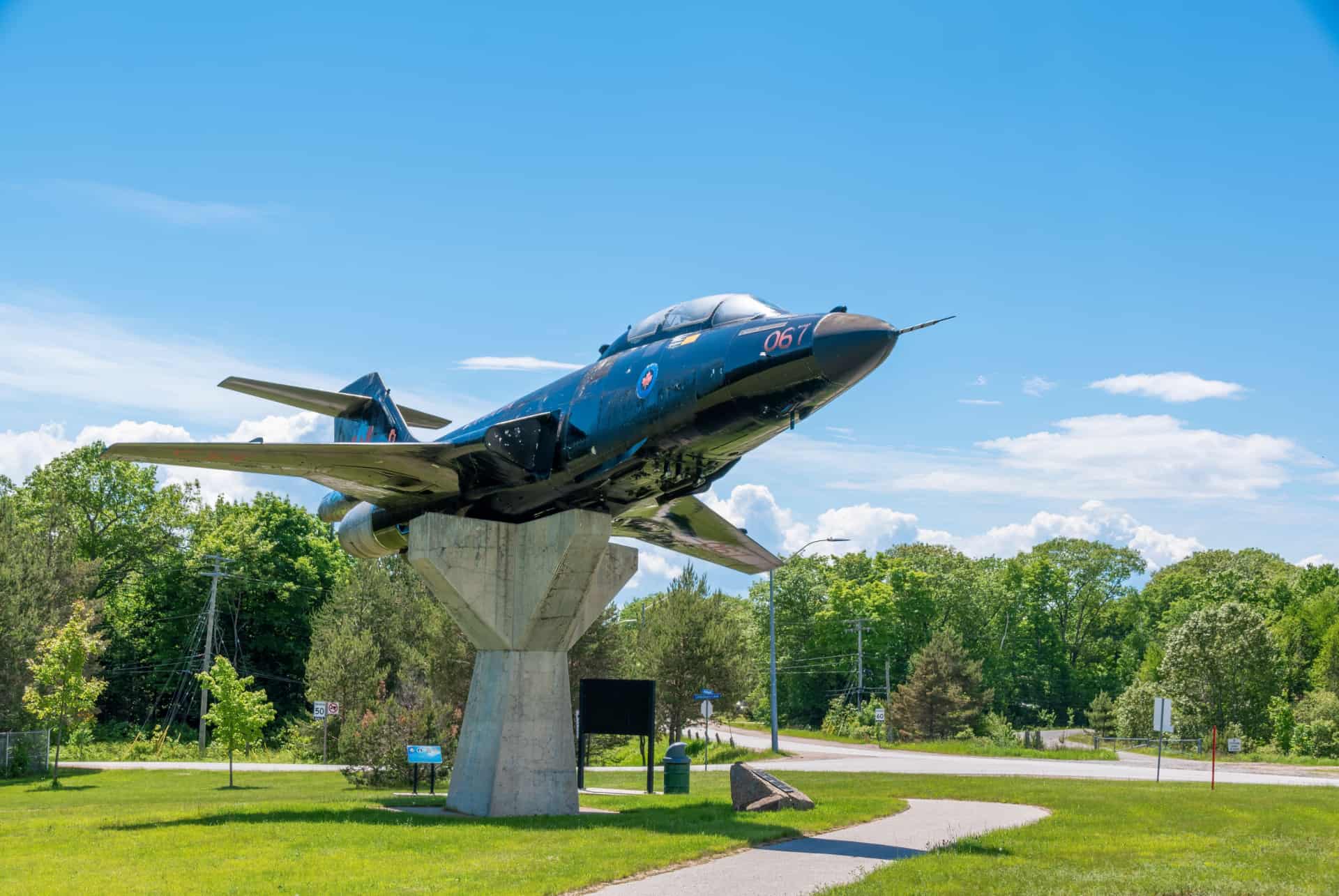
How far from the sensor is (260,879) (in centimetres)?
1132

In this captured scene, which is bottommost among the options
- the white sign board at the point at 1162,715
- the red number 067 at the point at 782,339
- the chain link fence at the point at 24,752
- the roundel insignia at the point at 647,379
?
the chain link fence at the point at 24,752

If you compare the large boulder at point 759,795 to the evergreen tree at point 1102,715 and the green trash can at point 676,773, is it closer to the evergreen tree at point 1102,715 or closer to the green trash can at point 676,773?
the green trash can at point 676,773

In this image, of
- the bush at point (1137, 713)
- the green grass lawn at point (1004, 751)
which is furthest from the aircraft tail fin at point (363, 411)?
the bush at point (1137, 713)

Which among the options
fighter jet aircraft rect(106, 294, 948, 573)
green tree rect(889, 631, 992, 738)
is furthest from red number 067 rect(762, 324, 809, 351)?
green tree rect(889, 631, 992, 738)

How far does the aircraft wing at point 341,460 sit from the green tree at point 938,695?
4118 centimetres

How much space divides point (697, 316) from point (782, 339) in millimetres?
2211

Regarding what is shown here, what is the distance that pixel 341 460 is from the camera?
18.0m

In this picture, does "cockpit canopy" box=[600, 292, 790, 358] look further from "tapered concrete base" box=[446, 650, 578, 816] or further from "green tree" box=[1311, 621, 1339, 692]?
"green tree" box=[1311, 621, 1339, 692]

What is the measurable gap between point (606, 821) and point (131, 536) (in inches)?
1921

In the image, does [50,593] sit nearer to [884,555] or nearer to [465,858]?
[465,858]

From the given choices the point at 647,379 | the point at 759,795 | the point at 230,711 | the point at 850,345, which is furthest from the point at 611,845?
the point at 230,711

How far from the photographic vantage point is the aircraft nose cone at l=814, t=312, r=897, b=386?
13.0 meters

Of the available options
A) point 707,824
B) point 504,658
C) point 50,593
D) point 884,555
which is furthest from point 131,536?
point 884,555

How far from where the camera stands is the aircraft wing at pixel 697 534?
855 inches
